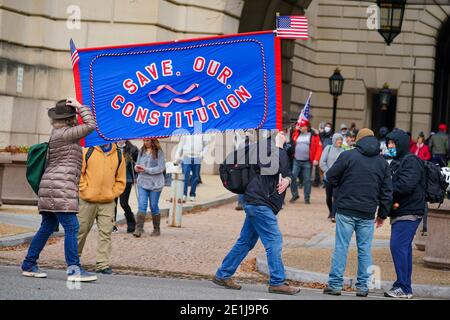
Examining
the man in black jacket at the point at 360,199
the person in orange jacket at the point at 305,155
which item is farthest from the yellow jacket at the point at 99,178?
the person in orange jacket at the point at 305,155

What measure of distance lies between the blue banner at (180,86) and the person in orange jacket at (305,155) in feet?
39.1

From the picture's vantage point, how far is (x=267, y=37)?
12.2 meters

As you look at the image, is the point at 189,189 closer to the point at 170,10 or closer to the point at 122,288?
the point at 170,10

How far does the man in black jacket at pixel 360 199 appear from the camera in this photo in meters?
11.5

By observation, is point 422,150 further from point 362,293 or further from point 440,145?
point 362,293

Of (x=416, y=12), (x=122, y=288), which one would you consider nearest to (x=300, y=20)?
(x=122, y=288)

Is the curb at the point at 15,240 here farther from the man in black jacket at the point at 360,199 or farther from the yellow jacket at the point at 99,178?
the man in black jacket at the point at 360,199

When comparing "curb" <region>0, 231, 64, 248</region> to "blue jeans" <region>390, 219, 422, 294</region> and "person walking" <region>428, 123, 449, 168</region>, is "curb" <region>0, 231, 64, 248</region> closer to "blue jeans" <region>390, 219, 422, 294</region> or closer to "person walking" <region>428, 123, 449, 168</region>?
"blue jeans" <region>390, 219, 422, 294</region>

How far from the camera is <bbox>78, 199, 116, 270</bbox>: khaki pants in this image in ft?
40.5

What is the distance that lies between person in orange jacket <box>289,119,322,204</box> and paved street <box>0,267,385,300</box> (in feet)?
40.0

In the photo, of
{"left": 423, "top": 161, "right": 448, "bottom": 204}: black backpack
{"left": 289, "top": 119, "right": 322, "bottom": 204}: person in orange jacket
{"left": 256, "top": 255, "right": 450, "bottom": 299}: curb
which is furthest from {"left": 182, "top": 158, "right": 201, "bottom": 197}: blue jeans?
{"left": 423, "top": 161, "right": 448, "bottom": 204}: black backpack

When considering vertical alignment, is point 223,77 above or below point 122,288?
above

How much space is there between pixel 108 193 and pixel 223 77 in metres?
1.81

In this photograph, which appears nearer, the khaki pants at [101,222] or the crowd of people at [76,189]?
the crowd of people at [76,189]
